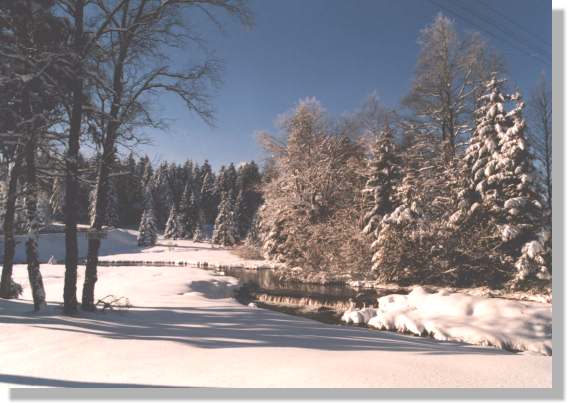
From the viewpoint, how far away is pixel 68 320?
609 centimetres

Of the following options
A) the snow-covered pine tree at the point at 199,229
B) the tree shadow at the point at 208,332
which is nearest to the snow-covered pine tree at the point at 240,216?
the snow-covered pine tree at the point at 199,229

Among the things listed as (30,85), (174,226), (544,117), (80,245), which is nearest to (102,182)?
(30,85)

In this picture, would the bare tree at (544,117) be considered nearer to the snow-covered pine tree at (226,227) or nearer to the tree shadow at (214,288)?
the tree shadow at (214,288)

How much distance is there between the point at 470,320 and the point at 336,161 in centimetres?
1489

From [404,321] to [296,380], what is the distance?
7.47 meters

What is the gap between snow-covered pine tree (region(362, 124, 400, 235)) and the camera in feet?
68.1

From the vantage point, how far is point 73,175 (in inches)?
265

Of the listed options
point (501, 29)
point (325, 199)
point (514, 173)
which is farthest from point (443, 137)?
point (501, 29)

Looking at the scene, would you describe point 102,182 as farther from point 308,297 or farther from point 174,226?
point 174,226

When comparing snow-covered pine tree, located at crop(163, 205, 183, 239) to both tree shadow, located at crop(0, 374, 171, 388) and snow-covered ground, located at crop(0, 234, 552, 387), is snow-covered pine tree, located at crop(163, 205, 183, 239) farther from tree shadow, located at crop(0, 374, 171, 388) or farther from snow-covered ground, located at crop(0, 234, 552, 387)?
tree shadow, located at crop(0, 374, 171, 388)

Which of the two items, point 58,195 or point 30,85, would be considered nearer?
point 30,85

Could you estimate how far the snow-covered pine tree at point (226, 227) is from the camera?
5091cm

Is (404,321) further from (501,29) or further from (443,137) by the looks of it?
(443,137)

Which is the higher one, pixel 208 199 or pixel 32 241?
pixel 208 199
